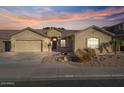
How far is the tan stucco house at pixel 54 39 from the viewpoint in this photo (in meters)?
11.2

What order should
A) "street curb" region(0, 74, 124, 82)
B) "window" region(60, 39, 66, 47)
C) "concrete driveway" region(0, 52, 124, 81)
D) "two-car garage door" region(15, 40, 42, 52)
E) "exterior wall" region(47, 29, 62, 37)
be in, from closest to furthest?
"street curb" region(0, 74, 124, 82) < "concrete driveway" region(0, 52, 124, 81) < "exterior wall" region(47, 29, 62, 37) < "window" region(60, 39, 66, 47) < "two-car garage door" region(15, 40, 42, 52)

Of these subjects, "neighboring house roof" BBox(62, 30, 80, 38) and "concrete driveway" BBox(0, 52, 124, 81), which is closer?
"concrete driveway" BBox(0, 52, 124, 81)

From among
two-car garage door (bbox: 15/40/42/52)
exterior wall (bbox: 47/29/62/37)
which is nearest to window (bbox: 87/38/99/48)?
exterior wall (bbox: 47/29/62/37)

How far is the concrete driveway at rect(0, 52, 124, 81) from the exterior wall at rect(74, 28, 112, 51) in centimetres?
95

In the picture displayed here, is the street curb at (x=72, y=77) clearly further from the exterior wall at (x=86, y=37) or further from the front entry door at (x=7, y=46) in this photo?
the front entry door at (x=7, y=46)

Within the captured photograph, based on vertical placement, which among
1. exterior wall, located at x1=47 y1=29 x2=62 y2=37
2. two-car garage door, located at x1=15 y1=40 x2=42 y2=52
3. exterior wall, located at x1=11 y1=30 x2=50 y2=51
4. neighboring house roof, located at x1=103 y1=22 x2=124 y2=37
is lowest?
two-car garage door, located at x1=15 y1=40 x2=42 y2=52

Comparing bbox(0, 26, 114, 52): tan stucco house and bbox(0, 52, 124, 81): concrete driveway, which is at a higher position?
bbox(0, 26, 114, 52): tan stucco house

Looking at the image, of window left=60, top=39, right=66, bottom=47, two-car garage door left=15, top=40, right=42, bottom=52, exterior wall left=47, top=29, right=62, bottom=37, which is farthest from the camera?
two-car garage door left=15, top=40, right=42, bottom=52

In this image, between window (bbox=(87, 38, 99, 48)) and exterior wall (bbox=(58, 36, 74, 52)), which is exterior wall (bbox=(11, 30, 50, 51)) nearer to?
exterior wall (bbox=(58, 36, 74, 52))

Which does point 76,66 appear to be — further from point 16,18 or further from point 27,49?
point 16,18

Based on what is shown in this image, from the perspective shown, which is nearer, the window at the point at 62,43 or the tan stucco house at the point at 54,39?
the tan stucco house at the point at 54,39

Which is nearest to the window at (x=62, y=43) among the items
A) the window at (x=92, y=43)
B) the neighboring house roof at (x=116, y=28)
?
the window at (x=92, y=43)

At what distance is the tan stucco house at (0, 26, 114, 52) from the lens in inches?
441

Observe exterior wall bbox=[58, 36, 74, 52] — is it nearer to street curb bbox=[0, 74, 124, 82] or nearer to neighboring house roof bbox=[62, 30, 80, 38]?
neighboring house roof bbox=[62, 30, 80, 38]
